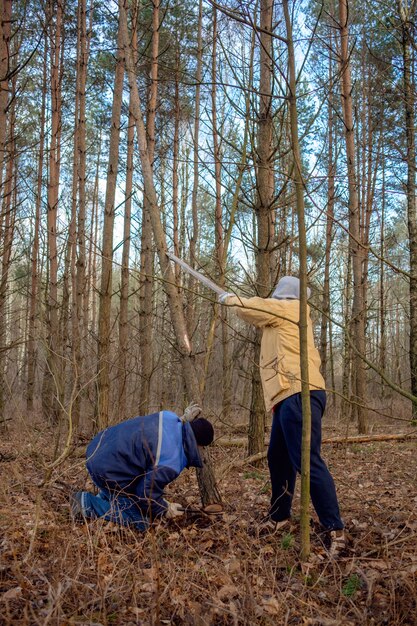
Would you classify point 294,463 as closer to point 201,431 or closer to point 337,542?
point 337,542

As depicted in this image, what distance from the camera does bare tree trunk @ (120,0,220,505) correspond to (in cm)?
402

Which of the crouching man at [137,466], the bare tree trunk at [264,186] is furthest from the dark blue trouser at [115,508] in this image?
the bare tree trunk at [264,186]

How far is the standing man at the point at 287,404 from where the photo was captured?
3.34 m

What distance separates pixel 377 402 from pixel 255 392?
1355 centimetres

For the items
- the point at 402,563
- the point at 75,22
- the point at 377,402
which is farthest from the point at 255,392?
the point at 377,402

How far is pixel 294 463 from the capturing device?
340 cm

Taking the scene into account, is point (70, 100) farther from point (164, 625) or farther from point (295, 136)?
point (164, 625)

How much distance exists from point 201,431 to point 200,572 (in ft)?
3.59

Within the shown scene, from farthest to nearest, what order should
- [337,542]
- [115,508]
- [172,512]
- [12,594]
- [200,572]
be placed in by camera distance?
[172,512], [115,508], [337,542], [200,572], [12,594]

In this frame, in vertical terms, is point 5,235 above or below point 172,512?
above

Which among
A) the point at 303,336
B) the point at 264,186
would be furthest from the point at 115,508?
the point at 264,186

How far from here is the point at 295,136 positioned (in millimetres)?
2895

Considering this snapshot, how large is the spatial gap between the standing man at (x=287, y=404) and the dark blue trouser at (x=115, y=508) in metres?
0.93

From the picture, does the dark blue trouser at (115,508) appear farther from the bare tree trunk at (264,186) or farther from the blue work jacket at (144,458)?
the bare tree trunk at (264,186)
